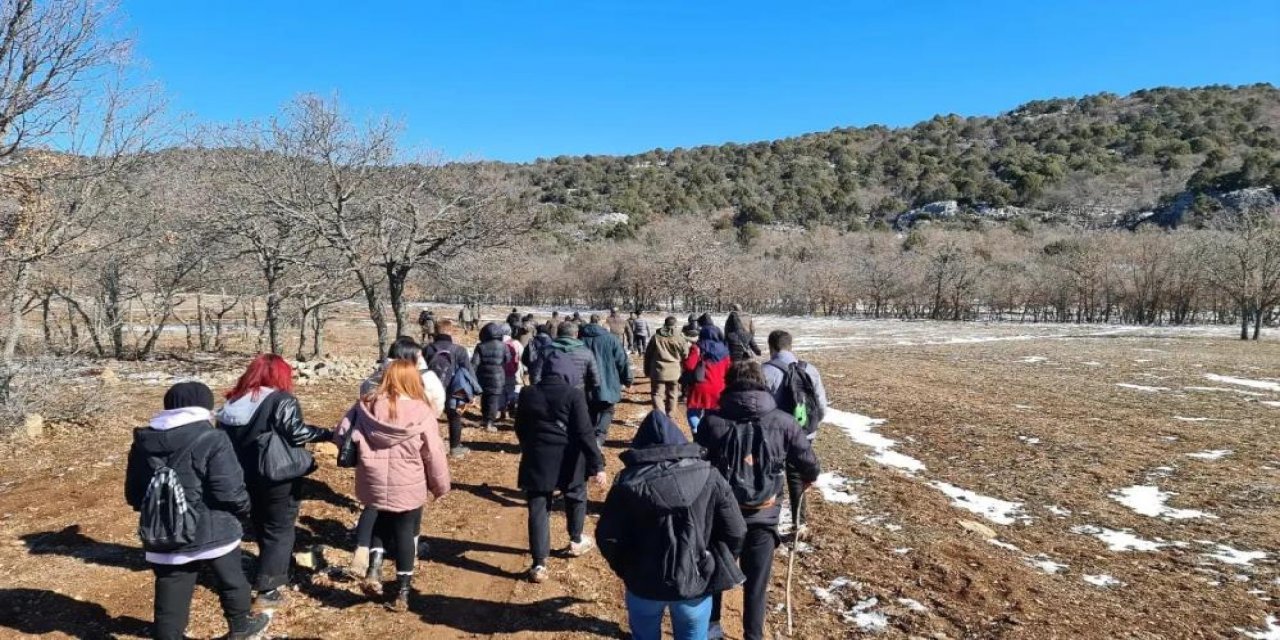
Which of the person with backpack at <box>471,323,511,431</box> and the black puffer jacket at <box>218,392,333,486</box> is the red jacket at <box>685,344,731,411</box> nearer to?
the person with backpack at <box>471,323,511,431</box>

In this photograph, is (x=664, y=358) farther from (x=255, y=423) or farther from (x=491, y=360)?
(x=255, y=423)

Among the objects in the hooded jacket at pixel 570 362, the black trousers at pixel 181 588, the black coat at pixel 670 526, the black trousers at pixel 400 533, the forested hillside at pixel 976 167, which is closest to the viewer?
the black coat at pixel 670 526

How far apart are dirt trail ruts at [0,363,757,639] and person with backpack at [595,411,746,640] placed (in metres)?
1.40

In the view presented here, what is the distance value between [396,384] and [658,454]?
1.92m

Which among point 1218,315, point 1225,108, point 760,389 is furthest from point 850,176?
point 760,389

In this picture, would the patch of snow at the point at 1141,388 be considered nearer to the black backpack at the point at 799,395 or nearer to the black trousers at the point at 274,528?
the black backpack at the point at 799,395

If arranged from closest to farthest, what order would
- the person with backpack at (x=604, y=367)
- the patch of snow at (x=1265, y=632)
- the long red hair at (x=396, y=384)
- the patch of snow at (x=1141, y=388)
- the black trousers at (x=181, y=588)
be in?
1. the black trousers at (x=181, y=588)
2. the long red hair at (x=396, y=384)
3. the patch of snow at (x=1265, y=632)
4. the person with backpack at (x=604, y=367)
5. the patch of snow at (x=1141, y=388)

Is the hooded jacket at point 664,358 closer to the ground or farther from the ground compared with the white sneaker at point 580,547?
farther from the ground

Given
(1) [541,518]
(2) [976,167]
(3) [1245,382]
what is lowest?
(3) [1245,382]

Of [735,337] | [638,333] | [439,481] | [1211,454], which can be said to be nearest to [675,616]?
[439,481]

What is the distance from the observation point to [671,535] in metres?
2.70

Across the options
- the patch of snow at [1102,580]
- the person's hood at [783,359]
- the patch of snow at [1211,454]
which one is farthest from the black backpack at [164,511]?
the patch of snow at [1211,454]

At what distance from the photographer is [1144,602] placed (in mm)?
4727

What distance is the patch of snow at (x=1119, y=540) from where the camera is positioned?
Answer: 5828mm
